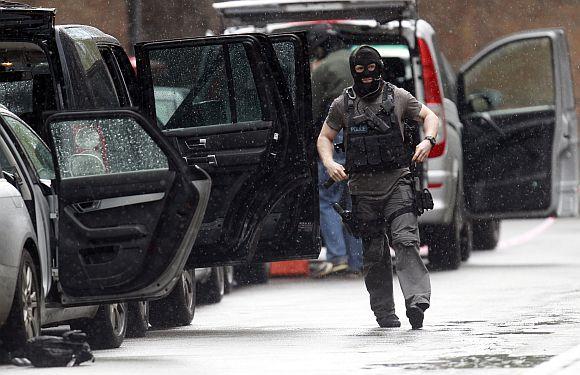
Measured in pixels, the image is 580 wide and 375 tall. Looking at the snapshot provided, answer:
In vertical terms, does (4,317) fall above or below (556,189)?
above

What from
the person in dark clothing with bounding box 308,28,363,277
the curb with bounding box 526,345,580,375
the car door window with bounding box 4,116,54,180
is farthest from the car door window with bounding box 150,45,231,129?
the person in dark clothing with bounding box 308,28,363,277

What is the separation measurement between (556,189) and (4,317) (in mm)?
9881

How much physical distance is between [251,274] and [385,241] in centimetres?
597

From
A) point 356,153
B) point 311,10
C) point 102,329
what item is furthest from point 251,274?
point 102,329

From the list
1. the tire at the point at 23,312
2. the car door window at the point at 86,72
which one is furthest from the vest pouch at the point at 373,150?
the tire at the point at 23,312

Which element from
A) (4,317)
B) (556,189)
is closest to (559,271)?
(556,189)

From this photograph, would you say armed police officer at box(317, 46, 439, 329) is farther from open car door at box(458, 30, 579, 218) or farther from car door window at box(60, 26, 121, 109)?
open car door at box(458, 30, 579, 218)

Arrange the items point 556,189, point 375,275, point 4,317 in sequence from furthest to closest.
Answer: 1. point 556,189
2. point 375,275
3. point 4,317

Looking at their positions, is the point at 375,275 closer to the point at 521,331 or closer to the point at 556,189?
the point at 521,331

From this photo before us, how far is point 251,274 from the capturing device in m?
18.5

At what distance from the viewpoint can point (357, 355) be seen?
1056 centimetres

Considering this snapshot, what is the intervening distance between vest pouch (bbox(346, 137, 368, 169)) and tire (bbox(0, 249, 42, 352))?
2.82 meters

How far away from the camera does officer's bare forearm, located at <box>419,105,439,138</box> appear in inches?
492

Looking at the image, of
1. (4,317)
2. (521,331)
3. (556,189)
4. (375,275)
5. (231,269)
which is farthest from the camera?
(556,189)
